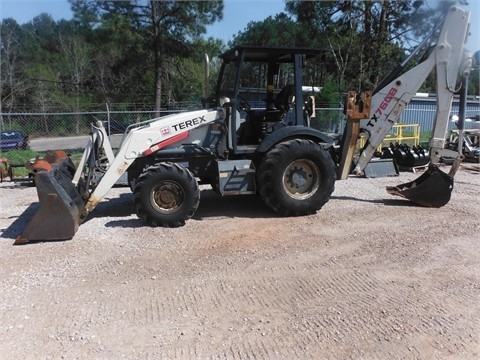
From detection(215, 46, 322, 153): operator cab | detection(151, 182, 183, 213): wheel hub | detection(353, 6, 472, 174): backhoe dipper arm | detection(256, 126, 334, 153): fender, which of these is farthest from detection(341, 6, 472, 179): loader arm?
detection(151, 182, 183, 213): wheel hub

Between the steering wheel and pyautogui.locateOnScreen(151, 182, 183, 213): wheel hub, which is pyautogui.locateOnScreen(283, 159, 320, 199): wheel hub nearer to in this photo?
the steering wheel

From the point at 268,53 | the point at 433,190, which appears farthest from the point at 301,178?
the point at 433,190

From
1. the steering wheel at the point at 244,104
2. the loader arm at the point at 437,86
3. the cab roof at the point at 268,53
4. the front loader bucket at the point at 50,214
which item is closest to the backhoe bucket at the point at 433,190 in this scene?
the loader arm at the point at 437,86

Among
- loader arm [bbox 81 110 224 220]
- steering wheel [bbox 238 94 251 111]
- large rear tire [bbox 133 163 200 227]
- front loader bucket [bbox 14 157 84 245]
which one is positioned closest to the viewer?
front loader bucket [bbox 14 157 84 245]

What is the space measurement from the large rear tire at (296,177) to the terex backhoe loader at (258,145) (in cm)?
2

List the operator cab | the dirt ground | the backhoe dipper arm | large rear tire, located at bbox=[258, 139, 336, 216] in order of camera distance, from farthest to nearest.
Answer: the backhoe dipper arm, the operator cab, large rear tire, located at bbox=[258, 139, 336, 216], the dirt ground

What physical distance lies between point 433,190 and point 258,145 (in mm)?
2959

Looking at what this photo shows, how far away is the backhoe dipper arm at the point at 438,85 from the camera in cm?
719

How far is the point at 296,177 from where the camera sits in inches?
269

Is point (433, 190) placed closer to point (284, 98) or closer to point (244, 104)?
point (284, 98)

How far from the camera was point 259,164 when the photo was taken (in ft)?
22.5

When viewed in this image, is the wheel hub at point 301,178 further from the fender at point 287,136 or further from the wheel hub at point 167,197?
the wheel hub at point 167,197

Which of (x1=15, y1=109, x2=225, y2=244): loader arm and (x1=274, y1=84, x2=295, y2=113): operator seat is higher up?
(x1=274, y1=84, x2=295, y2=113): operator seat

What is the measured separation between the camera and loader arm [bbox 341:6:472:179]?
7.20m
